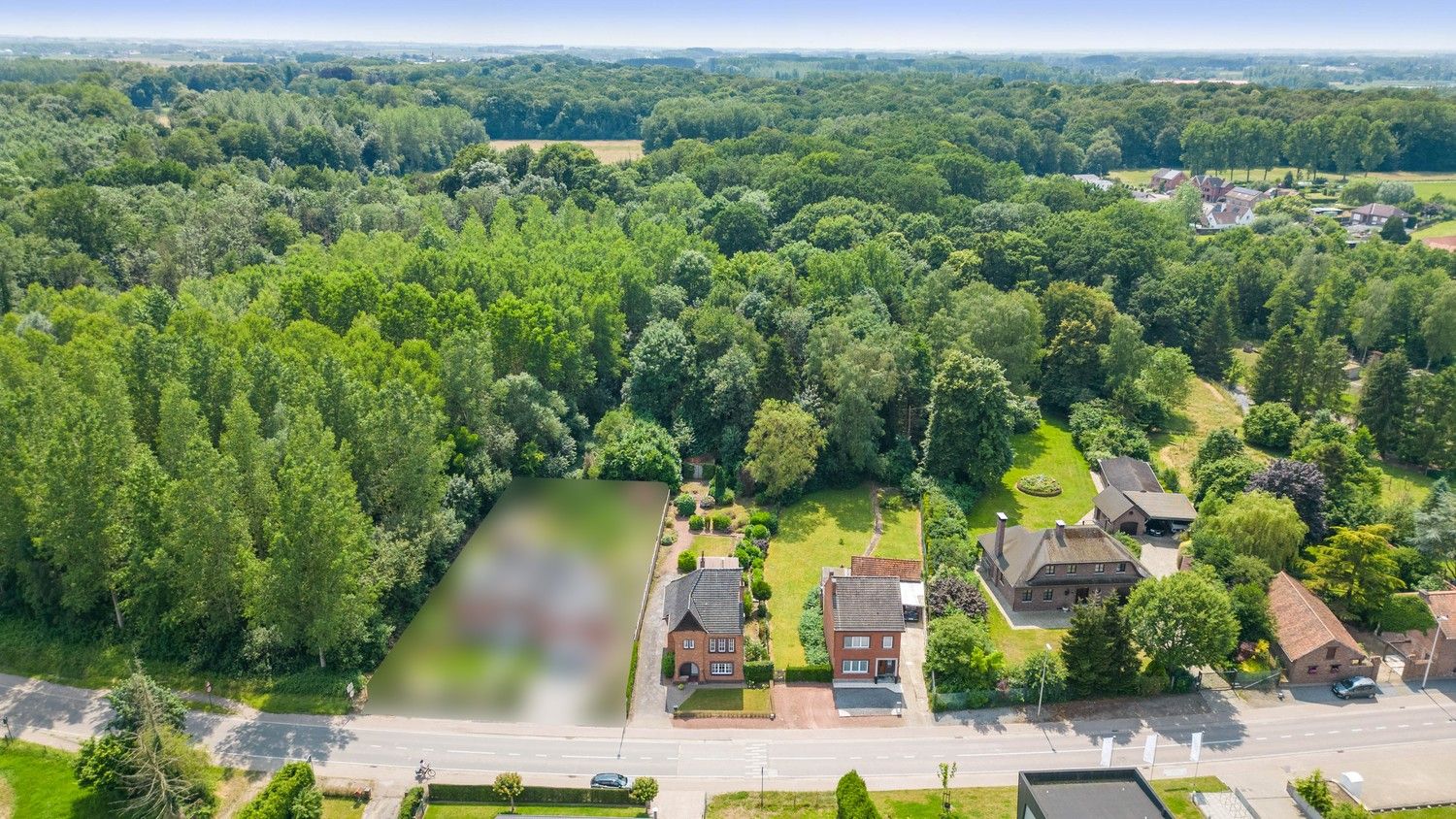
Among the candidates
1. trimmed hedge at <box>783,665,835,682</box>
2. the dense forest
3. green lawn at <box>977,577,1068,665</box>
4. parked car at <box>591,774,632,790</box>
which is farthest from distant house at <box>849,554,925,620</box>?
parked car at <box>591,774,632,790</box>

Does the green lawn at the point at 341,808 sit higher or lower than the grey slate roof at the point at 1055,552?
lower

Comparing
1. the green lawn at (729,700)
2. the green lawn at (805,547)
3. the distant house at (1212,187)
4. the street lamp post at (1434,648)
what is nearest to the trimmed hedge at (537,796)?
the green lawn at (729,700)

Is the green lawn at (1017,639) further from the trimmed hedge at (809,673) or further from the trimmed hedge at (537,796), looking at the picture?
the trimmed hedge at (537,796)

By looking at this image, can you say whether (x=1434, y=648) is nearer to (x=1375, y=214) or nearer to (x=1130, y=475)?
(x=1130, y=475)

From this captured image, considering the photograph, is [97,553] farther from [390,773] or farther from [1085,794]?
[1085,794]

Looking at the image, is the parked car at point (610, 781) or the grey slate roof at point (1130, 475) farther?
the grey slate roof at point (1130, 475)

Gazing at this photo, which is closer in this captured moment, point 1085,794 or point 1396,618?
point 1085,794

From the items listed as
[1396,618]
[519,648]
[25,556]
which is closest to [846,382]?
[519,648]
